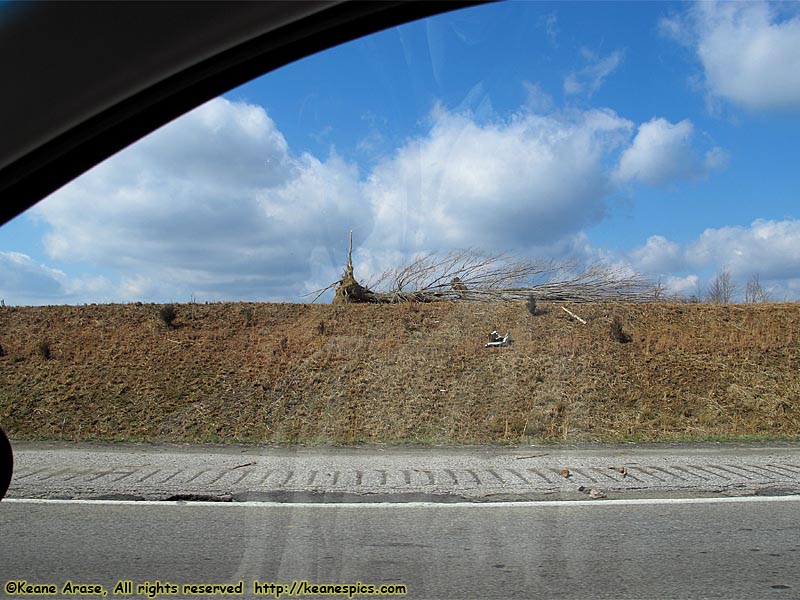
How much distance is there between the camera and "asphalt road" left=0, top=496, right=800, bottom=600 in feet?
16.1

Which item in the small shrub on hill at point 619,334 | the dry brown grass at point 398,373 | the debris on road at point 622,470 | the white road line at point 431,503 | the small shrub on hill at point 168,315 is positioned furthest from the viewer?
the small shrub on hill at point 168,315

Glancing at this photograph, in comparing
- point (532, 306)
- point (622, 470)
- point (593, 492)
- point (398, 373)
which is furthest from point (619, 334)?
point (593, 492)

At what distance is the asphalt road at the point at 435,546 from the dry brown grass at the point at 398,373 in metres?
5.10

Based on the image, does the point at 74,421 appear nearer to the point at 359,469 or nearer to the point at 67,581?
the point at 359,469

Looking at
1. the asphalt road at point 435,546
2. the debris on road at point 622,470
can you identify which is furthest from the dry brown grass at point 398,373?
the asphalt road at point 435,546

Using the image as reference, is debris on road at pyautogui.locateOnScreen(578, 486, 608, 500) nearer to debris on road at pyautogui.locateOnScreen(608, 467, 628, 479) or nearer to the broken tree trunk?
debris on road at pyautogui.locateOnScreen(608, 467, 628, 479)

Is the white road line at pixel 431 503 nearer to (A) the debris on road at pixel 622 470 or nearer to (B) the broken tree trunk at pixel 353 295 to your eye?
(A) the debris on road at pixel 622 470

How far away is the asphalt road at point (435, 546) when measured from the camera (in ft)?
16.1

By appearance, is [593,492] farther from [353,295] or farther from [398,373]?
[353,295]

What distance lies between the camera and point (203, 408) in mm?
13867

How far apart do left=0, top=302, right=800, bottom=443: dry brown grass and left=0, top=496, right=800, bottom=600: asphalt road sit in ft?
16.7

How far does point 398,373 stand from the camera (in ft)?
52.5

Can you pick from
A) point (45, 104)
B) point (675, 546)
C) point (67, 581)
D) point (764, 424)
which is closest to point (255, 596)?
point (67, 581)

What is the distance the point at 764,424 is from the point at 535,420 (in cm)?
440
